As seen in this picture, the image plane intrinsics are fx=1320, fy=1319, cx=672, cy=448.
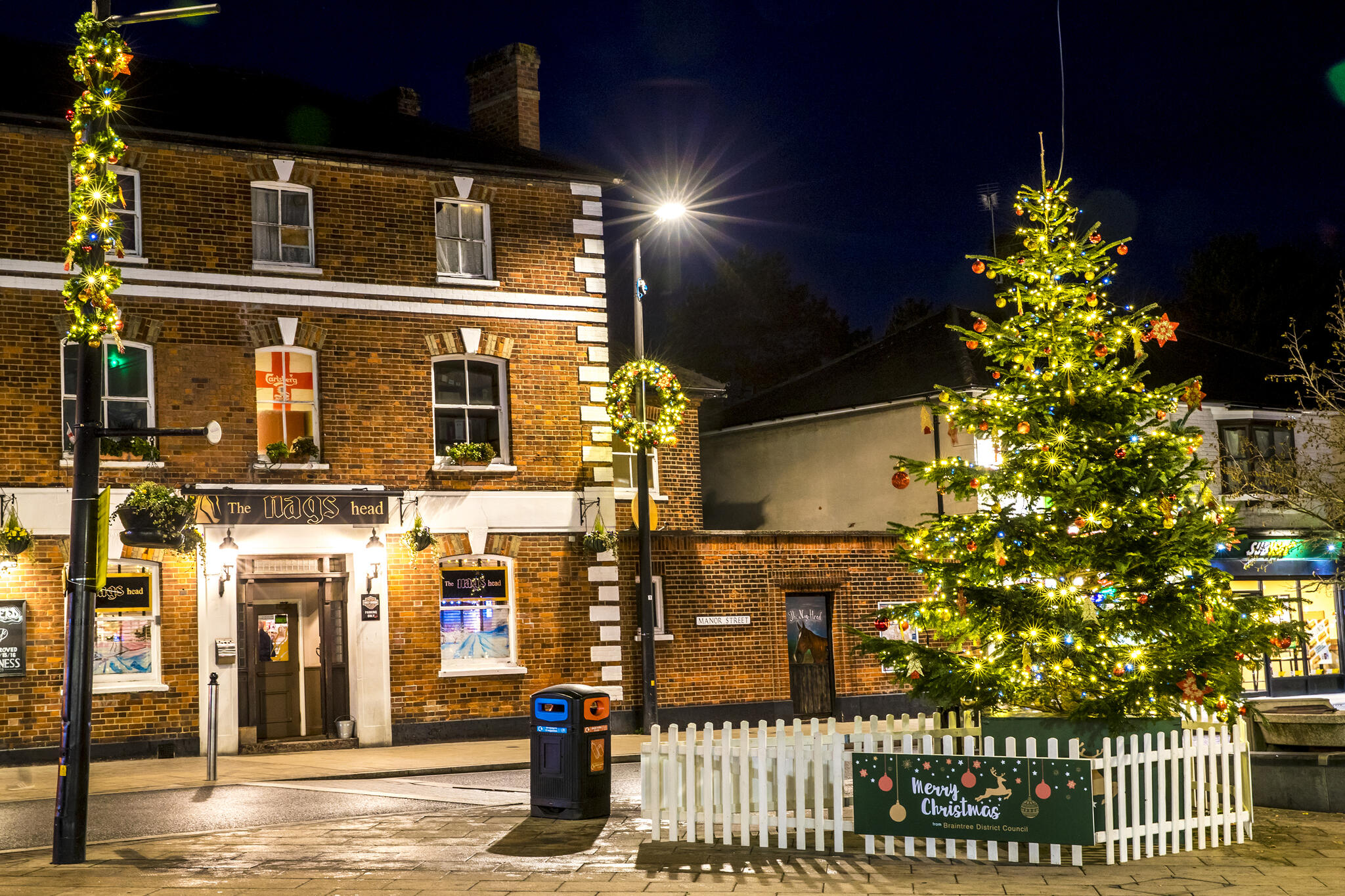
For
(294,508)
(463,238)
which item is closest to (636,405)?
(463,238)

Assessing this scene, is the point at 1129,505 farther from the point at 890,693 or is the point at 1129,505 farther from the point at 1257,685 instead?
the point at 1257,685

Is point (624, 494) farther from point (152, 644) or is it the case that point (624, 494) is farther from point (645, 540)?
point (152, 644)

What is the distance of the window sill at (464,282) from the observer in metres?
20.9

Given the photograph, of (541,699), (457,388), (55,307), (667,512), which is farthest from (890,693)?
(55,307)

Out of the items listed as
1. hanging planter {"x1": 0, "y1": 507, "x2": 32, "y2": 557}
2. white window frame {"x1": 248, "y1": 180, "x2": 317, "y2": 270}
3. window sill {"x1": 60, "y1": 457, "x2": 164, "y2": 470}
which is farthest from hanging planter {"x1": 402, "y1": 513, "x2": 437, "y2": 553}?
hanging planter {"x1": 0, "y1": 507, "x2": 32, "y2": 557}

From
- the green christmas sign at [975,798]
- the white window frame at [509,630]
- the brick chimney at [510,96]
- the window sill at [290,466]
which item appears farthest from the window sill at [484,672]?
the green christmas sign at [975,798]

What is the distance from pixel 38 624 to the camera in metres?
18.0

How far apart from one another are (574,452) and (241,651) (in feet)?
19.6

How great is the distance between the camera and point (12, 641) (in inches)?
701

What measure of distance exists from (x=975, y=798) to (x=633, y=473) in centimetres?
1421

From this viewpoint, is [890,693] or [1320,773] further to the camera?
[890,693]

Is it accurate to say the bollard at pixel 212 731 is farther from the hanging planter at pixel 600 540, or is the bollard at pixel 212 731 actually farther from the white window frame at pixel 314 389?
the hanging planter at pixel 600 540

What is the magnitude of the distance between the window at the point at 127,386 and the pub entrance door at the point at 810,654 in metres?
11.0

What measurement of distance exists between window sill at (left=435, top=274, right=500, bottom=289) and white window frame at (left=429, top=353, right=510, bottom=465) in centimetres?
111
